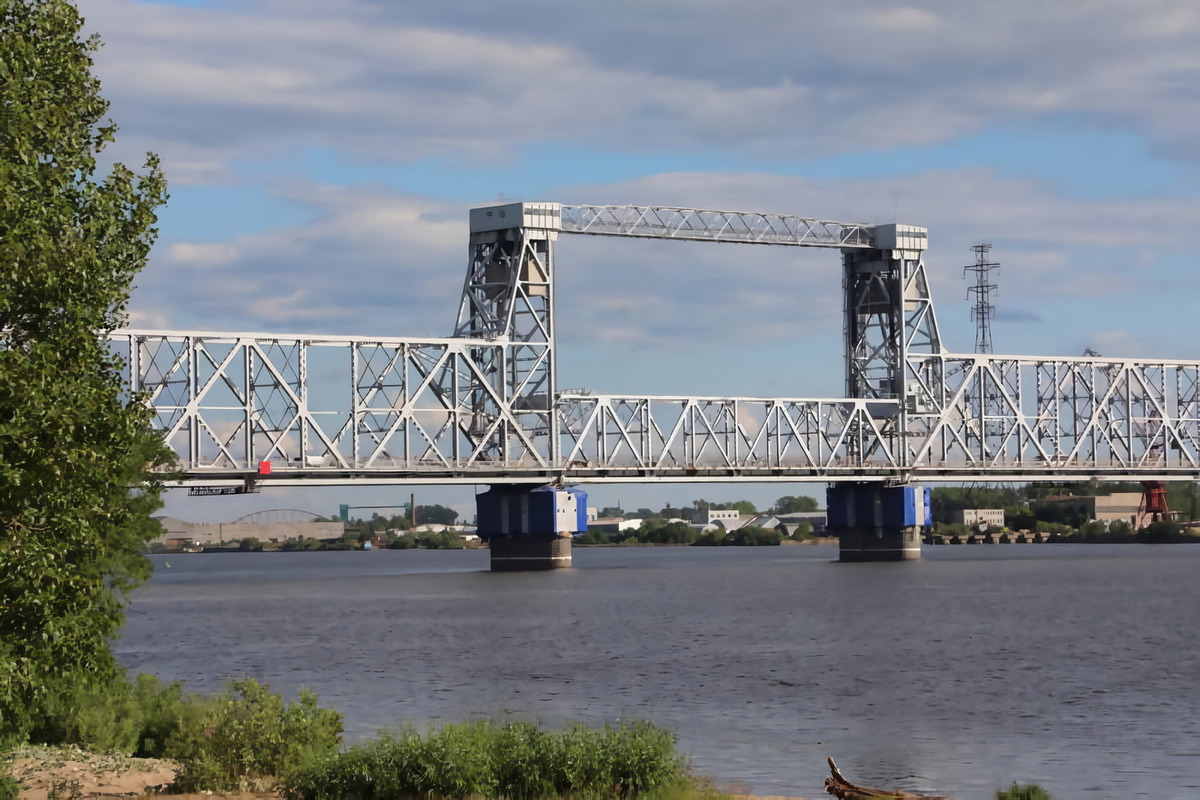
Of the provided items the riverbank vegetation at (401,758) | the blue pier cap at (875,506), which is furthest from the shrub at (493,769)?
the blue pier cap at (875,506)

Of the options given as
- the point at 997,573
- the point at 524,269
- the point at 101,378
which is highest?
the point at 524,269

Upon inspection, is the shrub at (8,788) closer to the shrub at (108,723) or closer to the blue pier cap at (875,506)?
the shrub at (108,723)

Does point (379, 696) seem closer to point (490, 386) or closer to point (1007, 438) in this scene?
point (490, 386)

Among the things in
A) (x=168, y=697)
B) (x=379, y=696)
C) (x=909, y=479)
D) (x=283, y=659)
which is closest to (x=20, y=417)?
(x=168, y=697)

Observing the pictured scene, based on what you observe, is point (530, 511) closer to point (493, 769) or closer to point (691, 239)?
point (691, 239)

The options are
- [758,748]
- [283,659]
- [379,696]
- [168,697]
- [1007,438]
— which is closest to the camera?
[168,697]

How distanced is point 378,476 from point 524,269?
19861 mm

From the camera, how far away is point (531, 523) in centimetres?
12238

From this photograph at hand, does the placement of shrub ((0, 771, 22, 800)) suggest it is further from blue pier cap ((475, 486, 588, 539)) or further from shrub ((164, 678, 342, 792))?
blue pier cap ((475, 486, 588, 539))

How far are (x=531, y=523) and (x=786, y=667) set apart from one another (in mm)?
72323

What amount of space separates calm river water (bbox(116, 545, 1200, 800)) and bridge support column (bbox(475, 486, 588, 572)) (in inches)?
610

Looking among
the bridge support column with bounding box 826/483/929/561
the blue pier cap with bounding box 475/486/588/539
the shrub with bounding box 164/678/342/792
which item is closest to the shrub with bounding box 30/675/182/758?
the shrub with bounding box 164/678/342/792

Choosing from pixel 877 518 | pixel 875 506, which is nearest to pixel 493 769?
pixel 875 506

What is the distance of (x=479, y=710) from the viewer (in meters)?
39.1
